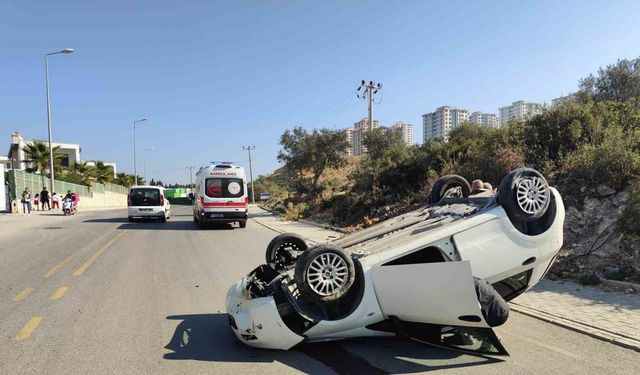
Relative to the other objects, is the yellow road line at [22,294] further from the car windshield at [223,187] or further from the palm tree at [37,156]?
the palm tree at [37,156]

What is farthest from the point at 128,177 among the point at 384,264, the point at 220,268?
the point at 384,264

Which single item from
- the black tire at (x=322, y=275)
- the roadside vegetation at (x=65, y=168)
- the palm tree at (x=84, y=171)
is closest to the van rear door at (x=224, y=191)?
the black tire at (x=322, y=275)

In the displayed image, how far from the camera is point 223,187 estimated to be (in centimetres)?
1903

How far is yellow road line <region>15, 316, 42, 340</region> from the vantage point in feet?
16.7

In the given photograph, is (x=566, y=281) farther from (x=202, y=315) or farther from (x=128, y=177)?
(x=128, y=177)

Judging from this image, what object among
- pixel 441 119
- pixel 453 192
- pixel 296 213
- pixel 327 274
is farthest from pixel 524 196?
pixel 441 119

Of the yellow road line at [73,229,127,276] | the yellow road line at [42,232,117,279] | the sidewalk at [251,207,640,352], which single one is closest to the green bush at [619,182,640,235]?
the sidewalk at [251,207,640,352]

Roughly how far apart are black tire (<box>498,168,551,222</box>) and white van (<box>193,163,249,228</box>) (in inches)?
603

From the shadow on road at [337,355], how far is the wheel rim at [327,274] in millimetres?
670

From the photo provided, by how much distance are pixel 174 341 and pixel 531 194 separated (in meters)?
4.15

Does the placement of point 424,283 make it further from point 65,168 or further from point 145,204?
point 65,168

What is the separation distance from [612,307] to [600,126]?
27.8 ft

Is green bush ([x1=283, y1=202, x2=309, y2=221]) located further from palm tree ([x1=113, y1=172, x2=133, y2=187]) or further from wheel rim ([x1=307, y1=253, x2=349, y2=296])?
palm tree ([x1=113, y1=172, x2=133, y2=187])

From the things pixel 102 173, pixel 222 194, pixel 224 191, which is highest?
pixel 102 173
